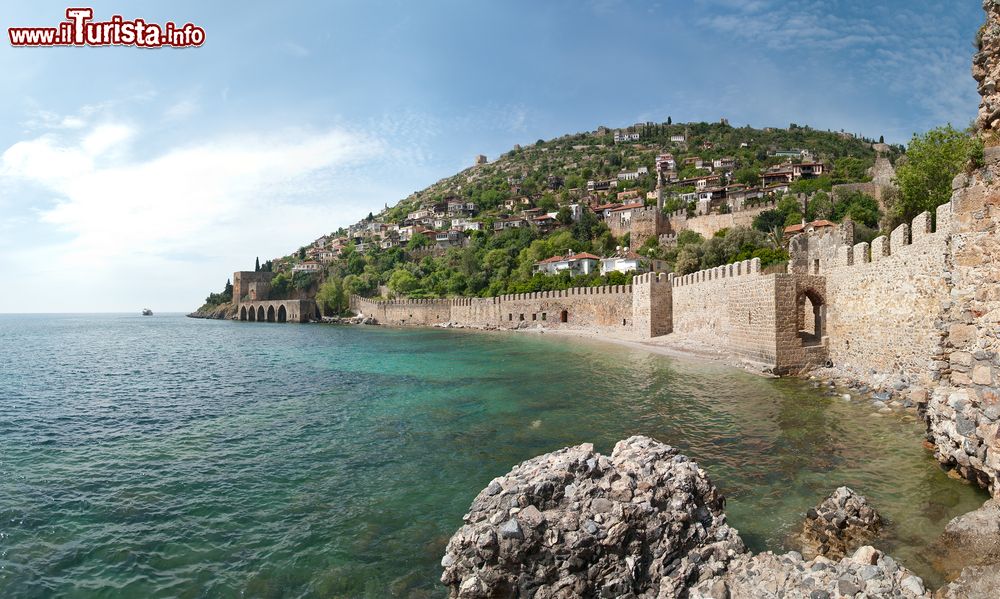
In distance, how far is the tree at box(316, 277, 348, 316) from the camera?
76.5 meters

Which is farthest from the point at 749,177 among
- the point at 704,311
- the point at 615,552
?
the point at 615,552

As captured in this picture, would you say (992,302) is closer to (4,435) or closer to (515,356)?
(4,435)

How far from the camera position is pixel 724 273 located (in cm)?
2197

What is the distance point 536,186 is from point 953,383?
106 metres

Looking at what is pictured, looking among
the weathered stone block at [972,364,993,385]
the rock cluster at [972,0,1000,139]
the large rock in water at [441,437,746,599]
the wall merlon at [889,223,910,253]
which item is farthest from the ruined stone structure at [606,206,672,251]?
the large rock in water at [441,437,746,599]

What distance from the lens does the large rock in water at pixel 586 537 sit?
4520 mm

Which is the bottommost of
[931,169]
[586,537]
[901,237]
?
[586,537]

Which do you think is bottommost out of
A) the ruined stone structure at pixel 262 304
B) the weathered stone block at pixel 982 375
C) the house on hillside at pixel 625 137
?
the weathered stone block at pixel 982 375

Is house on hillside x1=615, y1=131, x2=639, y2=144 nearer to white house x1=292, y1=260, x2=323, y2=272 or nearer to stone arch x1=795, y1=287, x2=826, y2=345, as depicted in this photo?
white house x1=292, y1=260, x2=323, y2=272

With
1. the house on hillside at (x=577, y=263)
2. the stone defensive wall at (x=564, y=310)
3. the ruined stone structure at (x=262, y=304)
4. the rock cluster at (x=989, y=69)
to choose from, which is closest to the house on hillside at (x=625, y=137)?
the house on hillside at (x=577, y=263)

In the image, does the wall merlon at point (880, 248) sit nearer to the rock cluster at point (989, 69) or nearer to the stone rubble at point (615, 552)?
the rock cluster at point (989, 69)

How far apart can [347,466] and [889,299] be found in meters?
14.4

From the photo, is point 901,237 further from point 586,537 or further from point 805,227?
point 805,227

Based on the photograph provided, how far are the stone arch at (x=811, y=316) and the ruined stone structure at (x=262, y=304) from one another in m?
72.4
